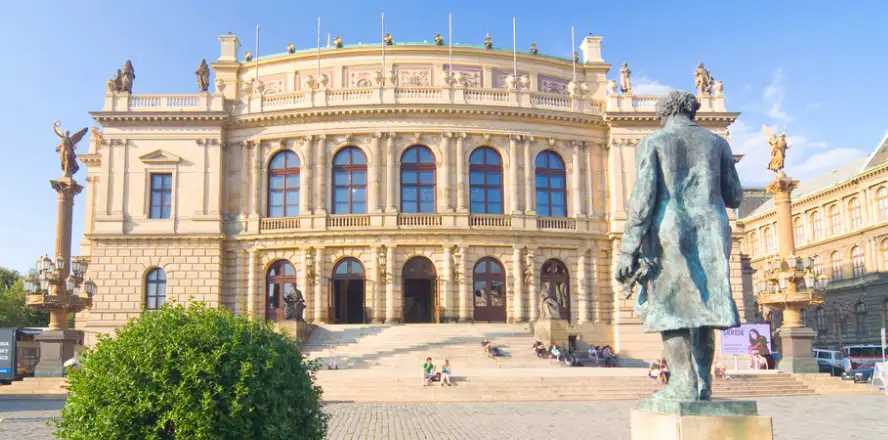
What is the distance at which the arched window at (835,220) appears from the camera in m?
60.2

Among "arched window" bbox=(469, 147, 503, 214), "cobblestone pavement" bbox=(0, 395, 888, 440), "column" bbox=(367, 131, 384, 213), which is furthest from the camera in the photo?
"arched window" bbox=(469, 147, 503, 214)

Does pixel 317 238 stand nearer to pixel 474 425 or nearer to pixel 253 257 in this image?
pixel 253 257

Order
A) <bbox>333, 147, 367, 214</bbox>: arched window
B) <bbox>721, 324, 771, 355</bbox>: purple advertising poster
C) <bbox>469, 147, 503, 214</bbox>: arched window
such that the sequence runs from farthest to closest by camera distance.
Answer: <bbox>469, 147, 503, 214</bbox>: arched window < <bbox>333, 147, 367, 214</bbox>: arched window < <bbox>721, 324, 771, 355</bbox>: purple advertising poster

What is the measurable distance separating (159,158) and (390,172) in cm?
1223

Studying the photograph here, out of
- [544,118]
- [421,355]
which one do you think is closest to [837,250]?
[544,118]

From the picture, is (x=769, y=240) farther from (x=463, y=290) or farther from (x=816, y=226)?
(x=463, y=290)

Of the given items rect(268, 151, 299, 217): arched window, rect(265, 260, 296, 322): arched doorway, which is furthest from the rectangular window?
rect(265, 260, 296, 322): arched doorway

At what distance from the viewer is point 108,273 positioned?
3962cm

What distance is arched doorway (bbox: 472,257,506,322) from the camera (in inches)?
1548

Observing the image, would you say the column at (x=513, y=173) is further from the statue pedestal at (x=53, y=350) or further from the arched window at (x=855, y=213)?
the arched window at (x=855, y=213)

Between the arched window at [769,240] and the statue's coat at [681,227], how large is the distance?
2643 inches

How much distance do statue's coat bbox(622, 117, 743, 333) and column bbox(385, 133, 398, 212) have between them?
32.3 metres

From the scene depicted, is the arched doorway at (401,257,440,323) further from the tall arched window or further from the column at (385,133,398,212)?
the tall arched window

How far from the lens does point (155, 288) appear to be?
39906 millimetres
